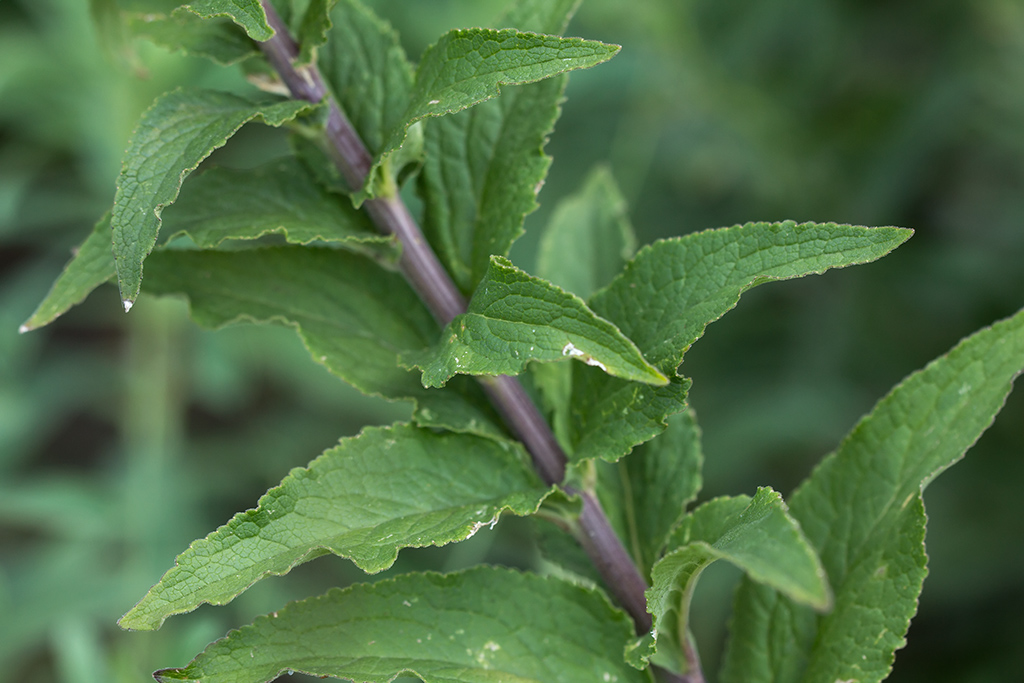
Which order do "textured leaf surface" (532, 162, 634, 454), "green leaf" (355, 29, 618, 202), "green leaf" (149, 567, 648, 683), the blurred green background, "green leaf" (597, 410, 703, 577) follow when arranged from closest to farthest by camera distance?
"green leaf" (355, 29, 618, 202), "green leaf" (149, 567, 648, 683), "green leaf" (597, 410, 703, 577), "textured leaf surface" (532, 162, 634, 454), the blurred green background

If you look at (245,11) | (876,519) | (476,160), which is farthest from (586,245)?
(245,11)

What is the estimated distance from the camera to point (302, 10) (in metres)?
1.14

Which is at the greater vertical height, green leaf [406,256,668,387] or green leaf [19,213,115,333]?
green leaf [19,213,115,333]

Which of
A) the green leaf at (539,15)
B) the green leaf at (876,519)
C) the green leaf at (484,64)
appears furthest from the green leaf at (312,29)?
the green leaf at (876,519)

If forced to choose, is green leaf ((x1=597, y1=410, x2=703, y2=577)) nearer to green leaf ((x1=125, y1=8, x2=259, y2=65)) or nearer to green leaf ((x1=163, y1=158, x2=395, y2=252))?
green leaf ((x1=163, y1=158, x2=395, y2=252))

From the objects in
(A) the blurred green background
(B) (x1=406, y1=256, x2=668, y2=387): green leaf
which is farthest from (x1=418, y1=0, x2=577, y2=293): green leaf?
(A) the blurred green background

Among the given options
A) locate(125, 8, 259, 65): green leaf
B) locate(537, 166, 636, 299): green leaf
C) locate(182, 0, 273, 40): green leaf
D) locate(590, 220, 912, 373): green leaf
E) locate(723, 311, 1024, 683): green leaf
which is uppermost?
locate(125, 8, 259, 65): green leaf

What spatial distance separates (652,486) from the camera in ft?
4.41

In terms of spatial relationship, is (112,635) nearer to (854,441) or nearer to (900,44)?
(854,441)

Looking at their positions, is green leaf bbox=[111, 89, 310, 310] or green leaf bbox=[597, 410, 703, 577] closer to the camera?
green leaf bbox=[111, 89, 310, 310]

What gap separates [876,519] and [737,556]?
1.60 feet

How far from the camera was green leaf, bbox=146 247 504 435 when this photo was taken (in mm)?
1207

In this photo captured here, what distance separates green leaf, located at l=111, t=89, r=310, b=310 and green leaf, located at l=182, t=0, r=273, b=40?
0.09 metres

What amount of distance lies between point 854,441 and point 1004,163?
8.39 feet
